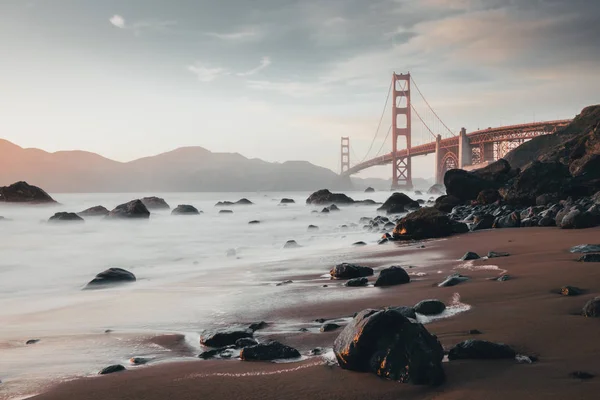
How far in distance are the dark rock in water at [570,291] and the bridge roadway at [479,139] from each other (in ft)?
148

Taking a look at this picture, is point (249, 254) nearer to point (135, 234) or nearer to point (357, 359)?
point (135, 234)

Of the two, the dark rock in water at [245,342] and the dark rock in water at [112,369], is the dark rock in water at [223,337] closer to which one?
the dark rock in water at [245,342]

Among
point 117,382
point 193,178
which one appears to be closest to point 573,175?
point 117,382

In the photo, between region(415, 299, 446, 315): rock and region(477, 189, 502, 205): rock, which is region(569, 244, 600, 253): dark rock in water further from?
region(477, 189, 502, 205): rock

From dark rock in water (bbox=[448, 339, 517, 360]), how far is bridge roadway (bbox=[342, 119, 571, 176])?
4646 cm

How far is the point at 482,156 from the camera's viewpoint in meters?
52.1

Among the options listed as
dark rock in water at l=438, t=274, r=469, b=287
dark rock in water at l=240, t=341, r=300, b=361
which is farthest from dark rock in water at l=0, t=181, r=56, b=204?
dark rock in water at l=240, t=341, r=300, b=361

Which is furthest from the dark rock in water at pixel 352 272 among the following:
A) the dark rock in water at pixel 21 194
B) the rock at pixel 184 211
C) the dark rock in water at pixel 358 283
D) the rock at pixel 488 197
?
the dark rock in water at pixel 21 194

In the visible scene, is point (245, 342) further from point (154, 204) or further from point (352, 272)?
point (154, 204)

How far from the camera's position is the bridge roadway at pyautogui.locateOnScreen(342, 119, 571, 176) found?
46003 mm

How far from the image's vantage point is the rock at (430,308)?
329 cm

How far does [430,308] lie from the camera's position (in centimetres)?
330

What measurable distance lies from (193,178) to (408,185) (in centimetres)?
7115

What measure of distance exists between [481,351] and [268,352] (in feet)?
3.59
